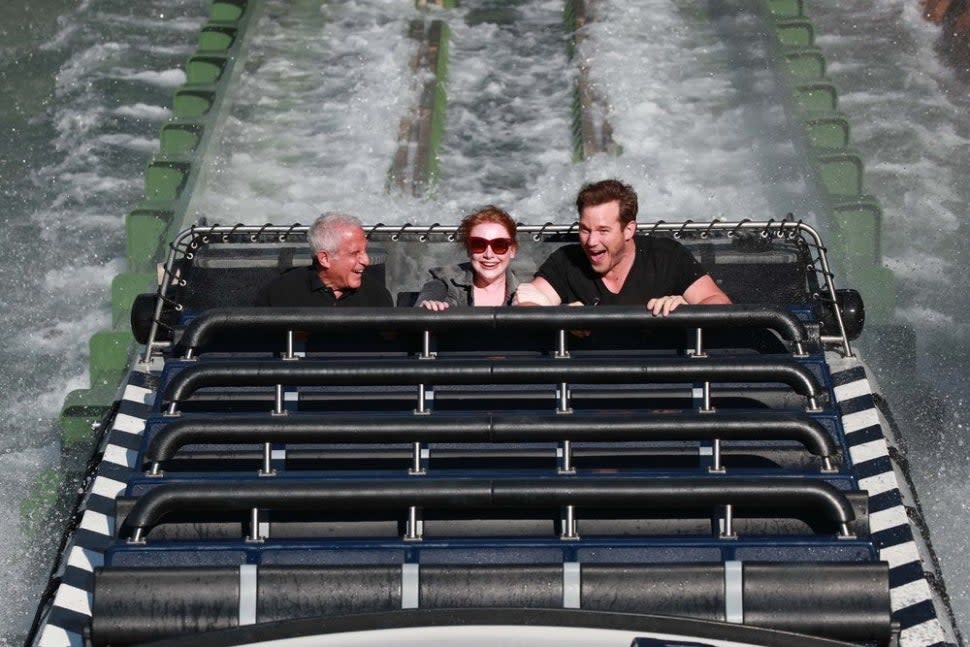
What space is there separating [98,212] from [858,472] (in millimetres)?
7892

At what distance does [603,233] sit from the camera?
5703 mm

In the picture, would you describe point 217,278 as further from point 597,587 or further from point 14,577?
point 597,587

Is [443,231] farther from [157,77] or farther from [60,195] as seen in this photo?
[157,77]

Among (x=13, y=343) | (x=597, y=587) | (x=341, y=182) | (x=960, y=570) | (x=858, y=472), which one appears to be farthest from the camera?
Answer: (x=341, y=182)

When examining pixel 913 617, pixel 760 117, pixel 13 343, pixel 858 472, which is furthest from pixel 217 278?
pixel 760 117

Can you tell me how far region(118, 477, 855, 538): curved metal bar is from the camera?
4.37 metres

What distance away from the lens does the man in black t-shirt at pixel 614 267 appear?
18.7ft

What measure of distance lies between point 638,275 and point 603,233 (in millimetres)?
267

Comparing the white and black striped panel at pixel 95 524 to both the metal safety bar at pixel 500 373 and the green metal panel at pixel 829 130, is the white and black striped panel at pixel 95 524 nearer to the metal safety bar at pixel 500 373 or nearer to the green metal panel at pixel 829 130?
the metal safety bar at pixel 500 373

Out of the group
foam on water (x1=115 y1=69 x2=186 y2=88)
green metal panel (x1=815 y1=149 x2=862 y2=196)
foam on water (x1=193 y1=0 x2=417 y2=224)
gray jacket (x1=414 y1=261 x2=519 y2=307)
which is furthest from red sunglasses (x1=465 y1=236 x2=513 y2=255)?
foam on water (x1=115 y1=69 x2=186 y2=88)

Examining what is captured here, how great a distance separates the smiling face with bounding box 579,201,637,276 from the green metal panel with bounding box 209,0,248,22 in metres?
8.33

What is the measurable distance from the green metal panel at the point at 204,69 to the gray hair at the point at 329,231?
23.2 feet

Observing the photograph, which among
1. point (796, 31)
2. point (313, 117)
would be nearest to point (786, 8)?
point (796, 31)

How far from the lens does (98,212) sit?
11.9 metres
